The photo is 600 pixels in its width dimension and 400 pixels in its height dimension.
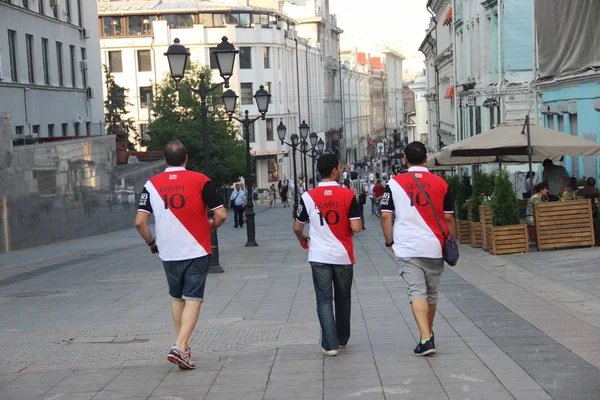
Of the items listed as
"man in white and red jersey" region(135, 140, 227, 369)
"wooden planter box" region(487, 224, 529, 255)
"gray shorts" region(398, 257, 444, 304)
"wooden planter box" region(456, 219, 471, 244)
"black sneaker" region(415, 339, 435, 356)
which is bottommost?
"wooden planter box" region(456, 219, 471, 244)

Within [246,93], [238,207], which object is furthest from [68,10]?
[246,93]

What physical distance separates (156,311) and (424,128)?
94363mm

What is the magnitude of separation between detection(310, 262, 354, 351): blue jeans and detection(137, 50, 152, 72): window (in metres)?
69.2

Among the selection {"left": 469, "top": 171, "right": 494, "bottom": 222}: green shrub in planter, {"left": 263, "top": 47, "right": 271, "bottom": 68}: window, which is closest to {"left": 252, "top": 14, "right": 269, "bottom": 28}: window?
{"left": 263, "top": 47, "right": 271, "bottom": 68}: window

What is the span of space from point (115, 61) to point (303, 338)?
68892mm

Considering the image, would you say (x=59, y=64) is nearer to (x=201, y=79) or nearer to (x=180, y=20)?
(x=201, y=79)

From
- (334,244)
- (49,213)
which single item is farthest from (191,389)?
(49,213)

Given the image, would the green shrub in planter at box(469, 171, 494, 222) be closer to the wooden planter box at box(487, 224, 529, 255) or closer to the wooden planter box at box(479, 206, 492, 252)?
the wooden planter box at box(479, 206, 492, 252)

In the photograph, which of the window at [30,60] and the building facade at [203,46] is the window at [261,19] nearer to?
the building facade at [203,46]

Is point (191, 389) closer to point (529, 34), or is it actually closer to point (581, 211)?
point (581, 211)

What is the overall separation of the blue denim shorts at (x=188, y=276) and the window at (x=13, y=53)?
26.9 m

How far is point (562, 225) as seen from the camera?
15.8 metres

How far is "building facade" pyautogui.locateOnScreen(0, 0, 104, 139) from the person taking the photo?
107 ft

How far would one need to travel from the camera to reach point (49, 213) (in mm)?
25656
